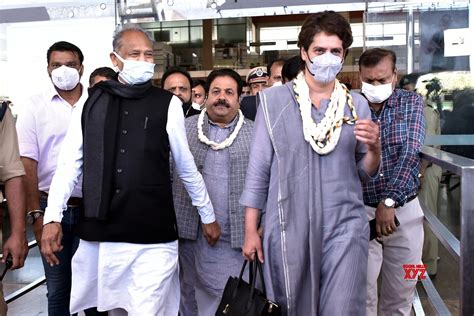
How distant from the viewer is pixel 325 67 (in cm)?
241

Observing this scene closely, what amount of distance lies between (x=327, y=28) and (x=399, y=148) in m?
0.91

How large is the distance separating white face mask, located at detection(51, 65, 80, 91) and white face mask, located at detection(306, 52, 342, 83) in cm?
172

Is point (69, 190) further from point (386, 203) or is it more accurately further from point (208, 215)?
point (386, 203)

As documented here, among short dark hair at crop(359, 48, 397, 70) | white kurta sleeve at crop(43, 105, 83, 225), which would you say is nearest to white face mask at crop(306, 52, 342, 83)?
short dark hair at crop(359, 48, 397, 70)

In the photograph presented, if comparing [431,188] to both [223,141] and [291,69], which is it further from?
[223,141]

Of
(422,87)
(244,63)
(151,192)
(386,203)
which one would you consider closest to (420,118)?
(386,203)

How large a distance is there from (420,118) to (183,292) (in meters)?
1.87

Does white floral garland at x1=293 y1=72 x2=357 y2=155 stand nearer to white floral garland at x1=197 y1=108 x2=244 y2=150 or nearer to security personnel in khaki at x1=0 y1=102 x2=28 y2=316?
white floral garland at x1=197 y1=108 x2=244 y2=150

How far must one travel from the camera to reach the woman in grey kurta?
7.75ft

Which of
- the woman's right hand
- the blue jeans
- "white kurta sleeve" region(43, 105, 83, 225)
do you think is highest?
"white kurta sleeve" region(43, 105, 83, 225)

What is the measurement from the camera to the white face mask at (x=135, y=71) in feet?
8.97

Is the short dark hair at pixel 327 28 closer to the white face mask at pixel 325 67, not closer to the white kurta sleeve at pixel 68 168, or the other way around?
the white face mask at pixel 325 67

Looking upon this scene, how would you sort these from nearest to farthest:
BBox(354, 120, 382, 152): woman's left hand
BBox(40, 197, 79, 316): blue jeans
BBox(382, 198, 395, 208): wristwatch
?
BBox(354, 120, 382, 152): woman's left hand → BBox(382, 198, 395, 208): wristwatch → BBox(40, 197, 79, 316): blue jeans
